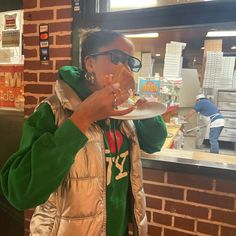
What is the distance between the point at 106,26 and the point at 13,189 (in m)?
1.21

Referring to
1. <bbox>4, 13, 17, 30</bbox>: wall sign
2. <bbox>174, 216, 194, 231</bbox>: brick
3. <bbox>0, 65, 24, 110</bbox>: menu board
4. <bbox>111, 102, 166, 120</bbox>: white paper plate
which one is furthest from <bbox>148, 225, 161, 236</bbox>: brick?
<bbox>4, 13, 17, 30</bbox>: wall sign

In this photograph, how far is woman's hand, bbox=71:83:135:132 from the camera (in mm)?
901

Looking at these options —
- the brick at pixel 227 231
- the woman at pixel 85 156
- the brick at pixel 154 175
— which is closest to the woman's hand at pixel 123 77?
the woman at pixel 85 156

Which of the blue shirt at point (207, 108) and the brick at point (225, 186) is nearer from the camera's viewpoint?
the brick at point (225, 186)

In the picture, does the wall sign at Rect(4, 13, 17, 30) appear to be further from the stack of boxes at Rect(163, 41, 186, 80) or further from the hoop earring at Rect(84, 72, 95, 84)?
the hoop earring at Rect(84, 72, 95, 84)

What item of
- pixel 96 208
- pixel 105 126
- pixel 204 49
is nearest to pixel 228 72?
pixel 204 49

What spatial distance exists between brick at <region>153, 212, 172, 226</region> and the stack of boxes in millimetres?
1024

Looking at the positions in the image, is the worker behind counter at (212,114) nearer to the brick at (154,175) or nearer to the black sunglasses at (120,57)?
the brick at (154,175)

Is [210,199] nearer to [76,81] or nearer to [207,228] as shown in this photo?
[207,228]

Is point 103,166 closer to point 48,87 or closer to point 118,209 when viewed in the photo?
point 118,209

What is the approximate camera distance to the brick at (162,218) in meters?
1.77

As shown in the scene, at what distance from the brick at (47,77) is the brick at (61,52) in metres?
0.12

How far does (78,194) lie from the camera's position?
1.00 m

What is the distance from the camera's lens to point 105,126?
113cm
